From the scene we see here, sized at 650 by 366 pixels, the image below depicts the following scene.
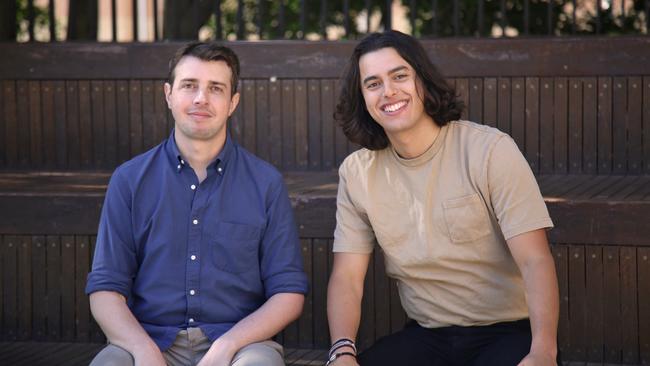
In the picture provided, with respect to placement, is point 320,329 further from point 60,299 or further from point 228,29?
point 228,29

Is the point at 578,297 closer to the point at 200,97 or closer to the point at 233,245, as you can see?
the point at 233,245

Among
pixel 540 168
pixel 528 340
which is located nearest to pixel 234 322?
pixel 528 340

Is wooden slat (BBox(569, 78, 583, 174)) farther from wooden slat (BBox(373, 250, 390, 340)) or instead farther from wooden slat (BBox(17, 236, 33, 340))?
wooden slat (BBox(17, 236, 33, 340))

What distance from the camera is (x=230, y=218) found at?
333 centimetres

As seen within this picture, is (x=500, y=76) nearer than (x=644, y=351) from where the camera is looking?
No

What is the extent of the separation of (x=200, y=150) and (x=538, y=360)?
3.65 ft

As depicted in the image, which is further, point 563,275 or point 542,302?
point 563,275

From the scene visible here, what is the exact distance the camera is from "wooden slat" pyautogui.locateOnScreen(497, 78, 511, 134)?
16.4 ft

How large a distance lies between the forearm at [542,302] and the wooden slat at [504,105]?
190cm

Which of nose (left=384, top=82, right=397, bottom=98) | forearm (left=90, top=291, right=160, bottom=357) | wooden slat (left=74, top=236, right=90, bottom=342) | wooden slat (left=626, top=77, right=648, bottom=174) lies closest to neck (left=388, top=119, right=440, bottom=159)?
nose (left=384, top=82, right=397, bottom=98)

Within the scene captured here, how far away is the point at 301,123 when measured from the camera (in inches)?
203

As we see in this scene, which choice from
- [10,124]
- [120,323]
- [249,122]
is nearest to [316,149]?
[249,122]

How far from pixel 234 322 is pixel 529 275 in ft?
2.78

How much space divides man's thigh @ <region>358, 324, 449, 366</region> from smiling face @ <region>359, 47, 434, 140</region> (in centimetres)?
59
